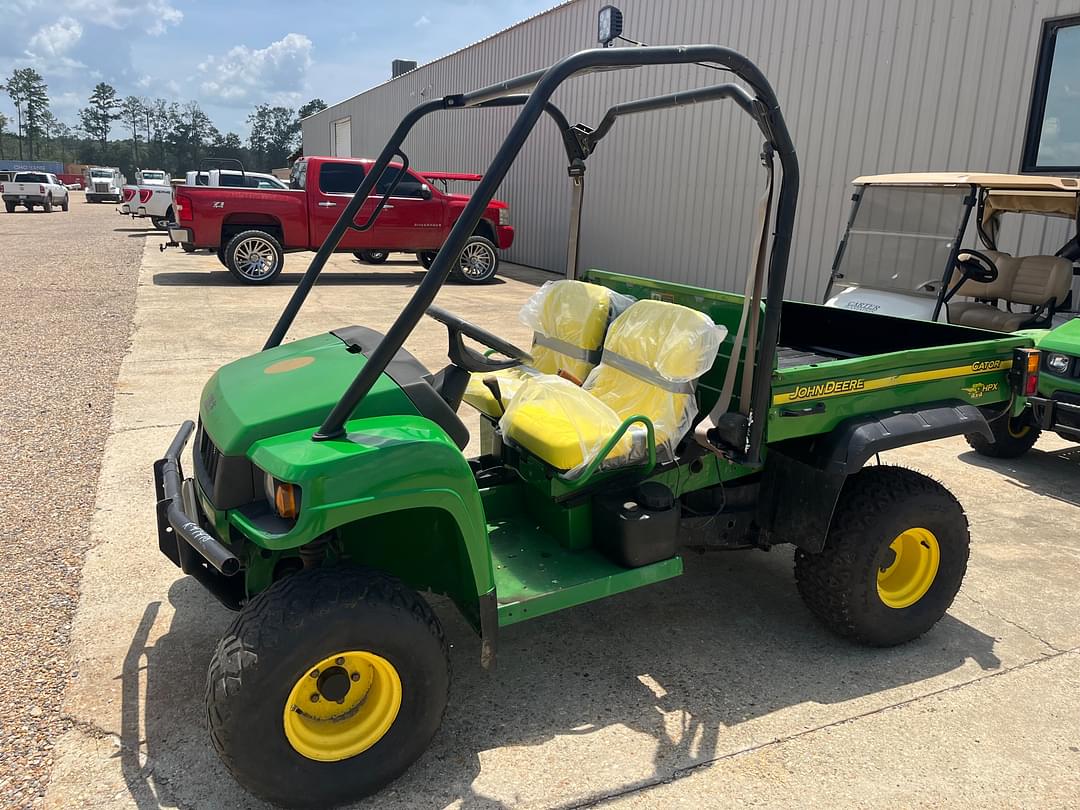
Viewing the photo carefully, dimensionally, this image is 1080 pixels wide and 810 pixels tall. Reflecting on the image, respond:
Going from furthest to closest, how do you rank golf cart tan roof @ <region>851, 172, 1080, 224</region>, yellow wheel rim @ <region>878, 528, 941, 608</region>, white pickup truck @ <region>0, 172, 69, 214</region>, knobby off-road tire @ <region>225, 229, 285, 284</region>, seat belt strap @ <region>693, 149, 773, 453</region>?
white pickup truck @ <region>0, 172, 69, 214</region>, knobby off-road tire @ <region>225, 229, 285, 284</region>, golf cart tan roof @ <region>851, 172, 1080, 224</region>, yellow wheel rim @ <region>878, 528, 941, 608</region>, seat belt strap @ <region>693, 149, 773, 453</region>

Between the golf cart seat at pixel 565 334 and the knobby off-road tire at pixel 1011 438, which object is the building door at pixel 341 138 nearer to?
the knobby off-road tire at pixel 1011 438

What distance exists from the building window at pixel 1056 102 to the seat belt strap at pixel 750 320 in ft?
20.8

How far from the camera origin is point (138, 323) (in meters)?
9.60

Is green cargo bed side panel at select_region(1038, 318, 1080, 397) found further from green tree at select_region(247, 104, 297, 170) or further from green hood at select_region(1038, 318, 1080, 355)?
green tree at select_region(247, 104, 297, 170)

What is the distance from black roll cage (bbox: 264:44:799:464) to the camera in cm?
221

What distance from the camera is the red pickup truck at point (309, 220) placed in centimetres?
1243

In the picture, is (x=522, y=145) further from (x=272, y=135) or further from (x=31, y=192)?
(x=272, y=135)

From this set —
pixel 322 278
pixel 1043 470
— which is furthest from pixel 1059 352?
pixel 322 278

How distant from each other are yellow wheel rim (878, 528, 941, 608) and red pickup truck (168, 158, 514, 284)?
9425mm

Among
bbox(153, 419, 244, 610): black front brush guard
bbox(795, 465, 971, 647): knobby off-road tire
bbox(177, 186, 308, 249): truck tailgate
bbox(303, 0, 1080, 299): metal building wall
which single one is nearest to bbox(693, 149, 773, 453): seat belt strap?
bbox(795, 465, 971, 647): knobby off-road tire

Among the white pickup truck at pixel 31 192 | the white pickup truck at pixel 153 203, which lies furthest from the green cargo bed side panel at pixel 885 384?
the white pickup truck at pixel 31 192

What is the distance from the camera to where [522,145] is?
2283 millimetres

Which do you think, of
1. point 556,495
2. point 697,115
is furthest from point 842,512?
point 697,115

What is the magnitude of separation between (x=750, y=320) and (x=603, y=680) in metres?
1.39
